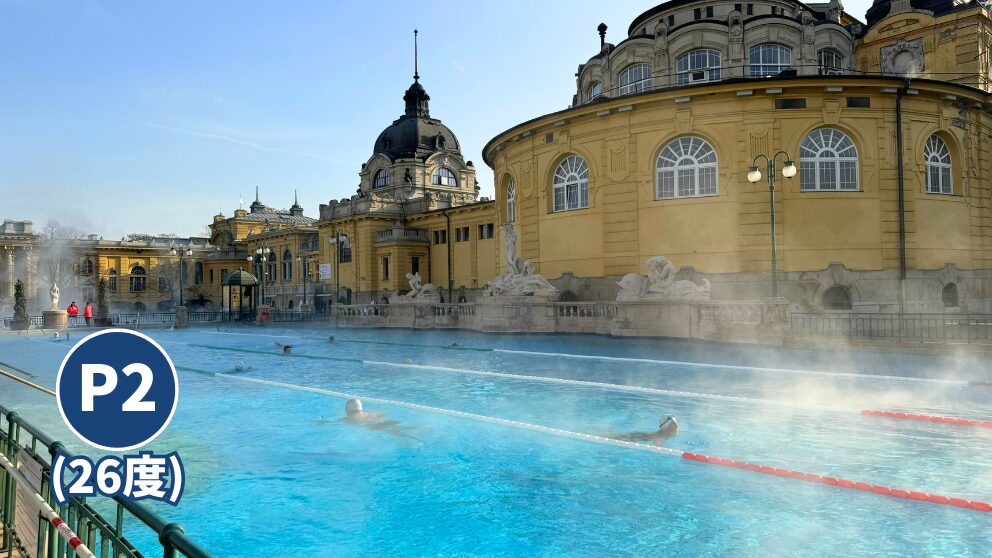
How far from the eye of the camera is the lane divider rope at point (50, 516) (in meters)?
3.64

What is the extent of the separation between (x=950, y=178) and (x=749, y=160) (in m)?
9.37

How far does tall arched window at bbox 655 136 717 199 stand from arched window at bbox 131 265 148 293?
237ft

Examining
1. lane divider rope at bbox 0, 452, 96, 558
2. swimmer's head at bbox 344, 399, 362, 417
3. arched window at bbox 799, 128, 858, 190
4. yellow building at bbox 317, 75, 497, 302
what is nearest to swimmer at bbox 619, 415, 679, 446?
swimmer's head at bbox 344, 399, 362, 417

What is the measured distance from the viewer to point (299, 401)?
14047 millimetres

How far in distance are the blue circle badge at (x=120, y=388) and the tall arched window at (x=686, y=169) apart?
89.4 feet

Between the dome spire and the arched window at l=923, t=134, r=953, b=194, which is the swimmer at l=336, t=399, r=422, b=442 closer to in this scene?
the arched window at l=923, t=134, r=953, b=194

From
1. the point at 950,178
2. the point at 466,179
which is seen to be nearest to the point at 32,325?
the point at 466,179

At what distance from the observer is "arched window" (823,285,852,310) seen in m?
26.9

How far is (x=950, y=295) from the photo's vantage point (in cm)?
2812

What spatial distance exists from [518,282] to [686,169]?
865 cm

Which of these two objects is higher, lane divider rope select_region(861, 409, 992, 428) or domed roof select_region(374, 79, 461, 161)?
domed roof select_region(374, 79, 461, 161)

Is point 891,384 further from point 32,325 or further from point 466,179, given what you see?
point 466,179

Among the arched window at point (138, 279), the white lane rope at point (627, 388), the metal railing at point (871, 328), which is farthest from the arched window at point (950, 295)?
the arched window at point (138, 279)

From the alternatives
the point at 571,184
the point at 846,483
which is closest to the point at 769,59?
the point at 571,184
